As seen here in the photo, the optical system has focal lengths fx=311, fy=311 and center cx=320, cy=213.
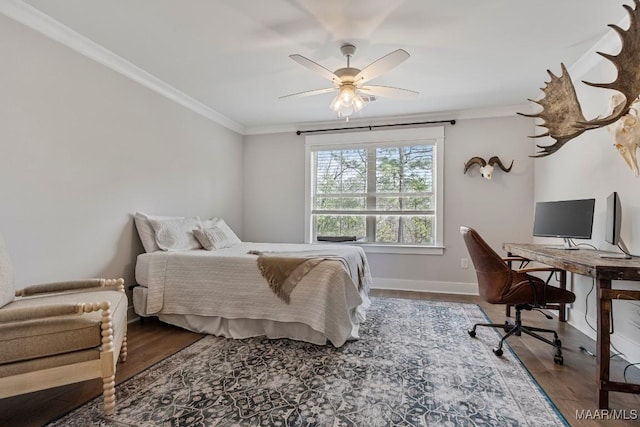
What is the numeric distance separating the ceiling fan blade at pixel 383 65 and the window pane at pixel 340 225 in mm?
2496

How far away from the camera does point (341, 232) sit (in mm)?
4836

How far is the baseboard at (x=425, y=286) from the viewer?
13.8ft

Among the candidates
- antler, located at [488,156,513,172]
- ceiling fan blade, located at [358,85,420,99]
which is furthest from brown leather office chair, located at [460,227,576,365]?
antler, located at [488,156,513,172]

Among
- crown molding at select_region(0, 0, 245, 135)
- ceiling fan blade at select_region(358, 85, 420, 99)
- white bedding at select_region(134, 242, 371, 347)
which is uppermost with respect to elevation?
crown molding at select_region(0, 0, 245, 135)

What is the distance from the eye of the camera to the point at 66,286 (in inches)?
79.2

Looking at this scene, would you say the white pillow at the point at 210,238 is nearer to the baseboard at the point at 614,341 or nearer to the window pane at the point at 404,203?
the window pane at the point at 404,203

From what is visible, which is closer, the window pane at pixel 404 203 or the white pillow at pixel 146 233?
the white pillow at pixel 146 233

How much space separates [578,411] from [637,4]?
2.29 metres

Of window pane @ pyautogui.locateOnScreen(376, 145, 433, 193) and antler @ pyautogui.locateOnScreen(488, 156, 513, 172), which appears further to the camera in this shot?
window pane @ pyautogui.locateOnScreen(376, 145, 433, 193)

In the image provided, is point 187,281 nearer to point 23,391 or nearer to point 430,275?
point 23,391

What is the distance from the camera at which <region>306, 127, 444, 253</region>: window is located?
4.45 meters

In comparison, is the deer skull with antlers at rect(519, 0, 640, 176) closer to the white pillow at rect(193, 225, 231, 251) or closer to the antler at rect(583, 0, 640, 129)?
the antler at rect(583, 0, 640, 129)

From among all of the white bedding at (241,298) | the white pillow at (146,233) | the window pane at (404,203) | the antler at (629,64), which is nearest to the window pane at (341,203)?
the window pane at (404,203)

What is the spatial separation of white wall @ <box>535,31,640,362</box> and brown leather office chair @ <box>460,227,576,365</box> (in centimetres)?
44
